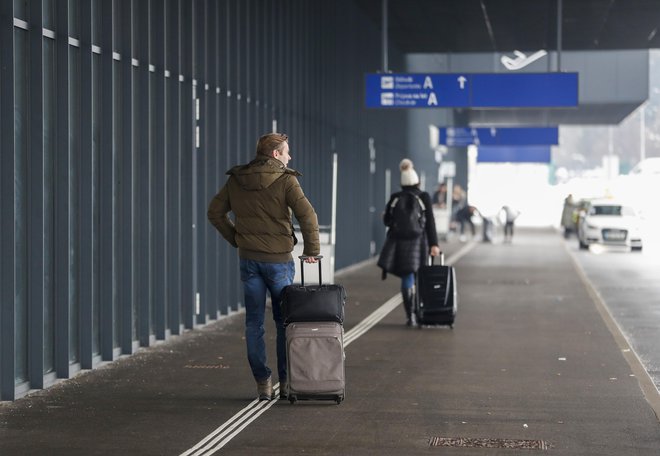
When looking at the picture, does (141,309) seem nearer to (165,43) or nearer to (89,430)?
(165,43)

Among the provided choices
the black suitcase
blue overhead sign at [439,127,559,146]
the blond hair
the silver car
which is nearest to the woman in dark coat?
the blond hair

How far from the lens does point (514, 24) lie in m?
30.0

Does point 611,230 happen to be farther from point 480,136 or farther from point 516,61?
point 480,136

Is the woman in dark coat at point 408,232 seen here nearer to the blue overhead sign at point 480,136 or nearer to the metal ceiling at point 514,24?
the metal ceiling at point 514,24

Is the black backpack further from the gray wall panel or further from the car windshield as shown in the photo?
the car windshield

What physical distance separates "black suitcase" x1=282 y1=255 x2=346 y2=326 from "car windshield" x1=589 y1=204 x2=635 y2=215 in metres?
30.1

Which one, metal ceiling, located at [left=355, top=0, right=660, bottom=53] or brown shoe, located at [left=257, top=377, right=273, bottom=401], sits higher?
metal ceiling, located at [left=355, top=0, right=660, bottom=53]

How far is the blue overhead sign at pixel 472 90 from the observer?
2570 cm

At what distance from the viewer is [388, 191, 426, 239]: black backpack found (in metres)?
15.0

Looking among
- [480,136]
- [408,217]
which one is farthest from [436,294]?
[480,136]

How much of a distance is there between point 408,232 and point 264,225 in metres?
5.62

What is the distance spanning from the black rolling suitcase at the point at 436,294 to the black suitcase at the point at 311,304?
5.40 meters

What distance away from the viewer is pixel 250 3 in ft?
59.6

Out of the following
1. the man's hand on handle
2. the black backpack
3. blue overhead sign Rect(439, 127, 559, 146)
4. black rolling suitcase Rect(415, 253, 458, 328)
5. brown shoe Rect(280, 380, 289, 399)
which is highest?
blue overhead sign Rect(439, 127, 559, 146)
